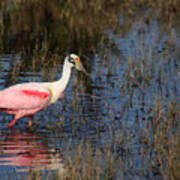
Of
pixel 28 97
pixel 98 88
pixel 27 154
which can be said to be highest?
pixel 98 88

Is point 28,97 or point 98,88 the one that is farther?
point 98,88

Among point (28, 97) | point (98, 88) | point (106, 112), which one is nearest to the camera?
point (28, 97)

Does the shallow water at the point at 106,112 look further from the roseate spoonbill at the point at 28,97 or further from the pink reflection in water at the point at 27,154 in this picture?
the roseate spoonbill at the point at 28,97

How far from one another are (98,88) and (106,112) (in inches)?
56.5

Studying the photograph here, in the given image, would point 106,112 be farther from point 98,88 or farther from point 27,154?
point 27,154

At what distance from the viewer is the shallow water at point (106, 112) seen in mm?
7765

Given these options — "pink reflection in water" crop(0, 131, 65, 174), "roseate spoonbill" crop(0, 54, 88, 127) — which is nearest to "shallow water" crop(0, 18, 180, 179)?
"pink reflection in water" crop(0, 131, 65, 174)

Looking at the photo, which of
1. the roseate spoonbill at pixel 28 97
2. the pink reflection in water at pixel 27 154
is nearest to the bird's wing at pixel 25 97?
the roseate spoonbill at pixel 28 97

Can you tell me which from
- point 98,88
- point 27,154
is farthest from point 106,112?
point 27,154

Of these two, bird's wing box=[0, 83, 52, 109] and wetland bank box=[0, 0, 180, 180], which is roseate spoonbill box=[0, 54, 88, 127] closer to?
bird's wing box=[0, 83, 52, 109]

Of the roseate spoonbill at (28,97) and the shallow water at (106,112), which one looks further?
the roseate spoonbill at (28,97)

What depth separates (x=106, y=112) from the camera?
10.1 meters

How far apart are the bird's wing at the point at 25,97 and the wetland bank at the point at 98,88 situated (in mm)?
362

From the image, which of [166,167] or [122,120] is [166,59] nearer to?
[122,120]
